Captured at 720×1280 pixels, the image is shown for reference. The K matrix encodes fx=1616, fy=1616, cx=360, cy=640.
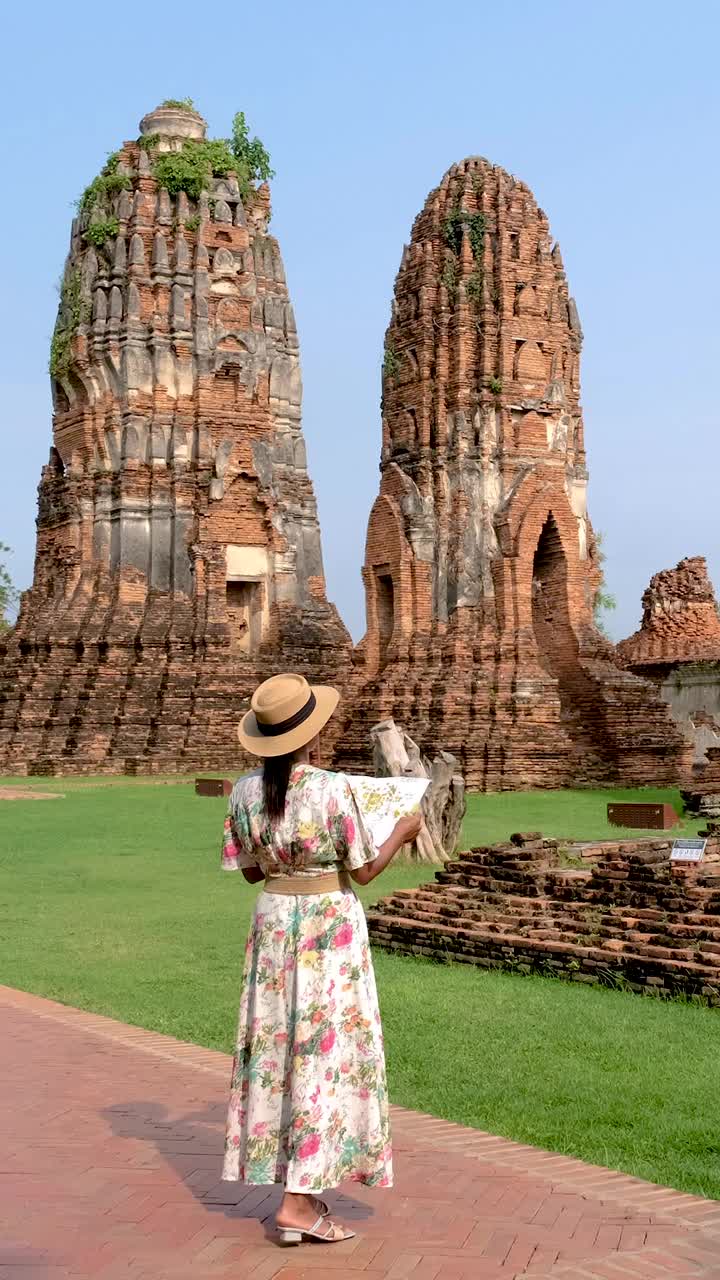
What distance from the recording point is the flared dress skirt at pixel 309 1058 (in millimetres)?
→ 4566

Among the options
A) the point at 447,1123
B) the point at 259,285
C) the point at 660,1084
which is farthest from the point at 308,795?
the point at 259,285

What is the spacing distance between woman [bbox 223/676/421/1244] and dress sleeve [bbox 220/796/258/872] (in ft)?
0.09

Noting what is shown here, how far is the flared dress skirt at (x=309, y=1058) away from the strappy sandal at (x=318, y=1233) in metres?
0.10

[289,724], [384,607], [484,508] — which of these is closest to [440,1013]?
[289,724]

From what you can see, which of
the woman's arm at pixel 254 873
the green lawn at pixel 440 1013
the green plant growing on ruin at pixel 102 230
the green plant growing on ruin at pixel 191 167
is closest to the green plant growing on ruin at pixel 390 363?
the green plant growing on ruin at pixel 191 167

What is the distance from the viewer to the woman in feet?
15.0

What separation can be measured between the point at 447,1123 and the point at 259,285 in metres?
27.2

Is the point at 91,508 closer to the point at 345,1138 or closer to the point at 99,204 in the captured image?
the point at 99,204

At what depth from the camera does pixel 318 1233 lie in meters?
4.48

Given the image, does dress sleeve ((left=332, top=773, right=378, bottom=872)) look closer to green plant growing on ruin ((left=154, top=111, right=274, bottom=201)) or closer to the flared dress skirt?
the flared dress skirt

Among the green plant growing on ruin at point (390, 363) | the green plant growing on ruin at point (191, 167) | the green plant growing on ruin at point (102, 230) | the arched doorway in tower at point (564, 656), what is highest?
the green plant growing on ruin at point (191, 167)

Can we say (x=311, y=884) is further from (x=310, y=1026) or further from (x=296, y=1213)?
(x=296, y=1213)

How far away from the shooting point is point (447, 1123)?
19.1ft

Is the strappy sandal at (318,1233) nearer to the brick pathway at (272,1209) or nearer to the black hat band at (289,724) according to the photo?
the brick pathway at (272,1209)
